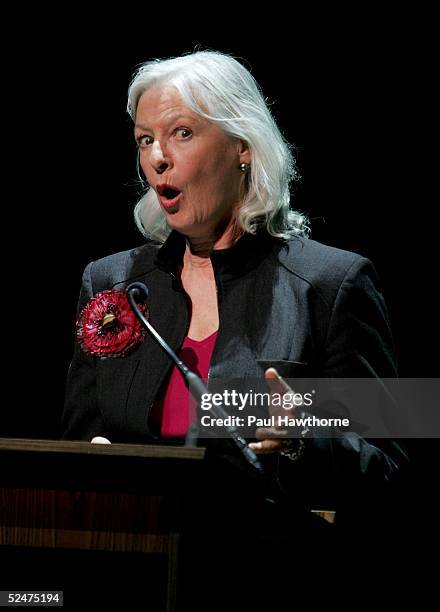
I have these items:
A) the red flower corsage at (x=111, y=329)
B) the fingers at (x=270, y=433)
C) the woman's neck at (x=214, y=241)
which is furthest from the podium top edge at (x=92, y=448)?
the woman's neck at (x=214, y=241)

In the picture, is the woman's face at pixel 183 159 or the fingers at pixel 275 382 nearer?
the fingers at pixel 275 382

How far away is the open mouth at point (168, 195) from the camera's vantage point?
89.7 inches

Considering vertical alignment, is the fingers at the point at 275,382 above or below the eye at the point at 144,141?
below

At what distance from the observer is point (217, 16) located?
2873 millimetres

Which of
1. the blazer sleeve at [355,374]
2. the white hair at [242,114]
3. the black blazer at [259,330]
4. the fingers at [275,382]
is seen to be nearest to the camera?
the fingers at [275,382]

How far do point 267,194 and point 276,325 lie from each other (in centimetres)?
37

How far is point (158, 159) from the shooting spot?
7.38 ft

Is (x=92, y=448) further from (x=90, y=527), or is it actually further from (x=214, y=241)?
(x=214, y=241)

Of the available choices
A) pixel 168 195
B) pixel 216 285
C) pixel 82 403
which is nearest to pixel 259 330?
pixel 216 285

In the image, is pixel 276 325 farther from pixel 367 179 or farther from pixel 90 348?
pixel 367 179

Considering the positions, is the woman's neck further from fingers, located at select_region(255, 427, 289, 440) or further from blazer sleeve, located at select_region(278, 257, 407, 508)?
fingers, located at select_region(255, 427, 289, 440)

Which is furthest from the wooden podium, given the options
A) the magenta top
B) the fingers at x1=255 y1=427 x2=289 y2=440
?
the magenta top

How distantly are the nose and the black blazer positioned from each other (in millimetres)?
253

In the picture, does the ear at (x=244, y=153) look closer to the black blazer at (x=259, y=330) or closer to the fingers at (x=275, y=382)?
the black blazer at (x=259, y=330)
